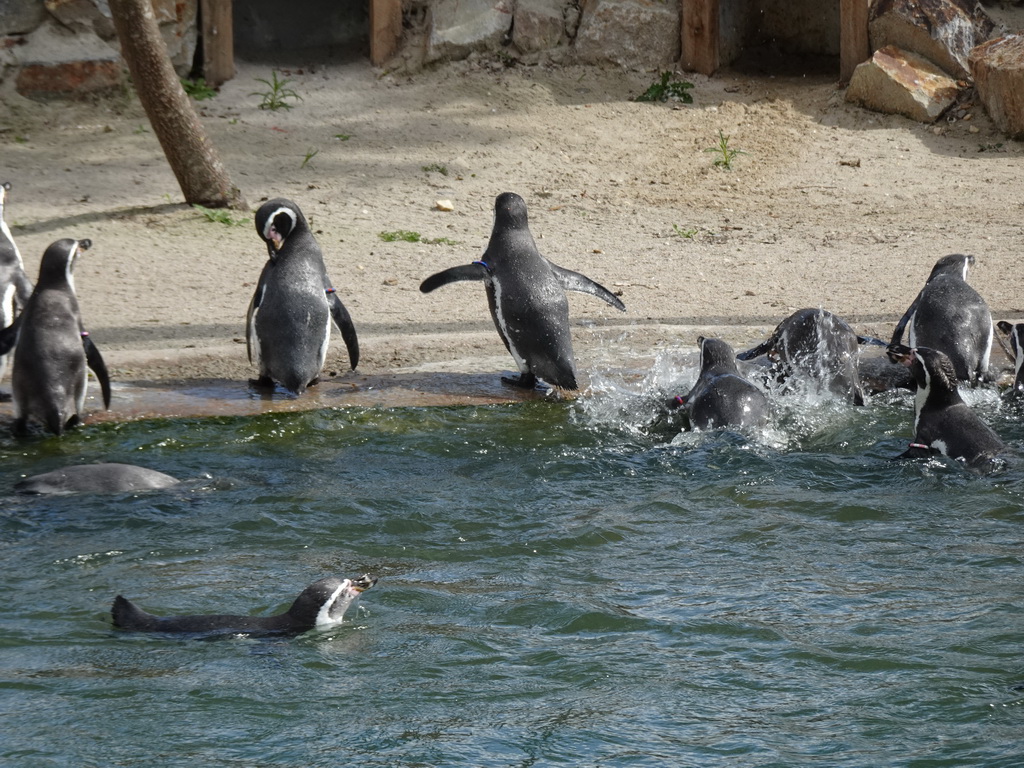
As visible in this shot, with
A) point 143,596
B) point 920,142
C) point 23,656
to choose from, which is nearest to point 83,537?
point 143,596

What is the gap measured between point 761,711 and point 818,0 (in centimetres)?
1040

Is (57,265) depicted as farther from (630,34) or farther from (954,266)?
(630,34)

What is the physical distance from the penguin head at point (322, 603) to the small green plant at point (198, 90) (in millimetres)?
8308

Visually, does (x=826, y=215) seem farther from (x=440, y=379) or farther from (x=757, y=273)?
(x=440, y=379)

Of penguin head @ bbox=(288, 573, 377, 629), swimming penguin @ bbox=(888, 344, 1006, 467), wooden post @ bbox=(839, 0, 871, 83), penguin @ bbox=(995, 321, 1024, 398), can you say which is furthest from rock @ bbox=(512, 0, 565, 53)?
penguin head @ bbox=(288, 573, 377, 629)

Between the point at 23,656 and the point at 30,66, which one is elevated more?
the point at 30,66

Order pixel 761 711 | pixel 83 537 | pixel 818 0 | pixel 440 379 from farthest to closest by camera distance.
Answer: pixel 818 0 < pixel 440 379 < pixel 83 537 < pixel 761 711

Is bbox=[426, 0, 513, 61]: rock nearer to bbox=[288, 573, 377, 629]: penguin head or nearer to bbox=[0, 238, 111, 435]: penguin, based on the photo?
bbox=[0, 238, 111, 435]: penguin

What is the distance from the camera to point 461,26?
11.6m

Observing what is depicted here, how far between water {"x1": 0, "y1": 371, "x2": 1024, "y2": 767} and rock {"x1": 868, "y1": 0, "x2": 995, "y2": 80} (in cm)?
608

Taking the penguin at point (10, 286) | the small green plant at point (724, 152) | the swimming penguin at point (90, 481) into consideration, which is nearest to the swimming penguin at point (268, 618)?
the swimming penguin at point (90, 481)

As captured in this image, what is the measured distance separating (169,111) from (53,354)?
3639 millimetres

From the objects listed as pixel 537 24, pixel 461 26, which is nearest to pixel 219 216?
pixel 461 26

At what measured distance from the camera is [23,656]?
3408mm
